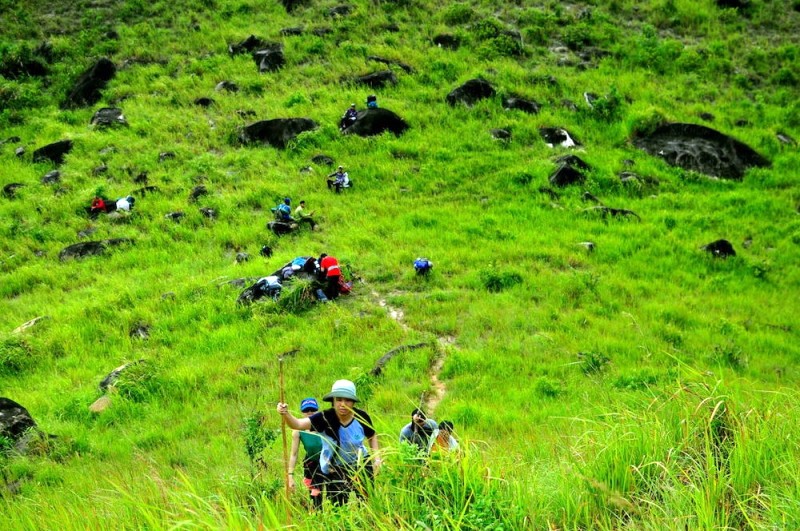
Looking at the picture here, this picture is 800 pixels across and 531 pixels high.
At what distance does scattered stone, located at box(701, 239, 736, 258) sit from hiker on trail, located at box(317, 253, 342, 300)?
31.4 feet

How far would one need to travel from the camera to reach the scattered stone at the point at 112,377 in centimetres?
1035

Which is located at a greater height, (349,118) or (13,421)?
(13,421)

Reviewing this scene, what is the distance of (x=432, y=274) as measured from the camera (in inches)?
568

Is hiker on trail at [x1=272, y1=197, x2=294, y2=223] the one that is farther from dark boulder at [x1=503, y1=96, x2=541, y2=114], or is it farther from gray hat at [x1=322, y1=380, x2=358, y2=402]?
gray hat at [x1=322, y1=380, x2=358, y2=402]

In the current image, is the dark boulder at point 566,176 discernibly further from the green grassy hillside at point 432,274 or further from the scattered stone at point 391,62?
the scattered stone at point 391,62

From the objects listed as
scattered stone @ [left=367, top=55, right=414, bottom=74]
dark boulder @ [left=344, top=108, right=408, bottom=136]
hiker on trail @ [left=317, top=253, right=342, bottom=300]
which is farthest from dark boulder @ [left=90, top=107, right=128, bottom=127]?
hiker on trail @ [left=317, top=253, right=342, bottom=300]

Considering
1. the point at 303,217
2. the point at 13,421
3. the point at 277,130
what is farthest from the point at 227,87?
the point at 13,421

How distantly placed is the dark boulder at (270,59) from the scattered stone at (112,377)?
20250 millimetres

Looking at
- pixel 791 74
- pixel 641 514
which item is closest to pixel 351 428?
pixel 641 514

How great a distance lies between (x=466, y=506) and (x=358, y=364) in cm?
750

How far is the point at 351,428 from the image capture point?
494 centimetres

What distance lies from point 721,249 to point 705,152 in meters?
6.29

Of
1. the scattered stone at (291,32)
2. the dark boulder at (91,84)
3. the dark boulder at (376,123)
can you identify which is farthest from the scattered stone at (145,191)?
the scattered stone at (291,32)

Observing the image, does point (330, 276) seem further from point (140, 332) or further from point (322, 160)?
point (322, 160)
